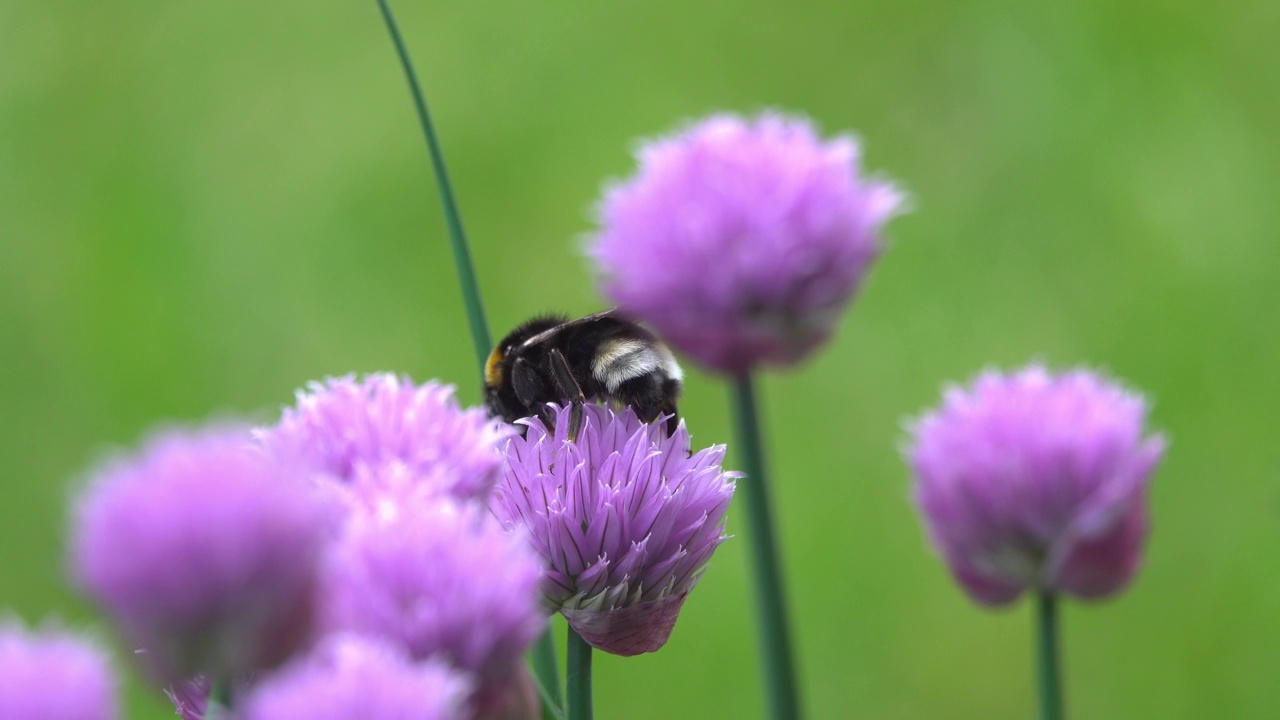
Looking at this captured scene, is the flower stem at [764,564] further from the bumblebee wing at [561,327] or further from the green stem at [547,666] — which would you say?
the bumblebee wing at [561,327]

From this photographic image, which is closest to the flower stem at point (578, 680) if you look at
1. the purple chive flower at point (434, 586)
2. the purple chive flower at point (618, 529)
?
the purple chive flower at point (618, 529)

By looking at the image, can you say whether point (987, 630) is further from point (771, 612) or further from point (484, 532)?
point (484, 532)

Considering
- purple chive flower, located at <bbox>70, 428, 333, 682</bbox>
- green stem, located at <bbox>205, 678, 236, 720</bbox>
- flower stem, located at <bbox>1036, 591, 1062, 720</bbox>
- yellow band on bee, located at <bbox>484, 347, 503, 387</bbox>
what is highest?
yellow band on bee, located at <bbox>484, 347, 503, 387</bbox>

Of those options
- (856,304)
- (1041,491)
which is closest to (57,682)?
(1041,491)

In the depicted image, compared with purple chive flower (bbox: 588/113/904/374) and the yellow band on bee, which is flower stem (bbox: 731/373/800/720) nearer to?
purple chive flower (bbox: 588/113/904/374)

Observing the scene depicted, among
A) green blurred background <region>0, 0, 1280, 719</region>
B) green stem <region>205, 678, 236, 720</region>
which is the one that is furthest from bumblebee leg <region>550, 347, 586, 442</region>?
green blurred background <region>0, 0, 1280, 719</region>

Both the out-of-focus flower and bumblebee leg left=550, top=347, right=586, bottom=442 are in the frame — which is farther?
bumblebee leg left=550, top=347, right=586, bottom=442
